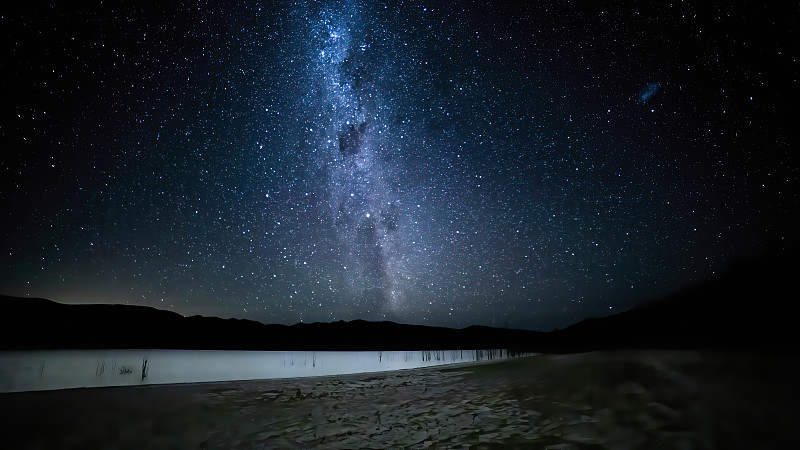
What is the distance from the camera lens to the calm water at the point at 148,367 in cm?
474

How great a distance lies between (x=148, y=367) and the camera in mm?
5859

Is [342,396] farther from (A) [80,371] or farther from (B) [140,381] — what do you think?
(A) [80,371]

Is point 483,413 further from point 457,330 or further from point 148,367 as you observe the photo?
point 457,330

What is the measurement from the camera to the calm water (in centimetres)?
474

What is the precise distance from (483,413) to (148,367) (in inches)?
209

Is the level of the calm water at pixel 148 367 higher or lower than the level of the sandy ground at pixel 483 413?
higher

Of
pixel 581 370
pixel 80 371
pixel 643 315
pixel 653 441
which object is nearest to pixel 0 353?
pixel 80 371

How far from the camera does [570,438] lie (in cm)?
293

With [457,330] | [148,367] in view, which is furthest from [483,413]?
[457,330]

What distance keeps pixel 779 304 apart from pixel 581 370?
213ft

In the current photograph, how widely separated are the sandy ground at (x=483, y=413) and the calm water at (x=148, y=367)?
0.27m

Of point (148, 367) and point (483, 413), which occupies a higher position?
point (148, 367)

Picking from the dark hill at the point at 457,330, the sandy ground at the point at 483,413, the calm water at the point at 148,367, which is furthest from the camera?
the dark hill at the point at 457,330

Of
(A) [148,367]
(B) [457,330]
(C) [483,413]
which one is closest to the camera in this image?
(C) [483,413]
